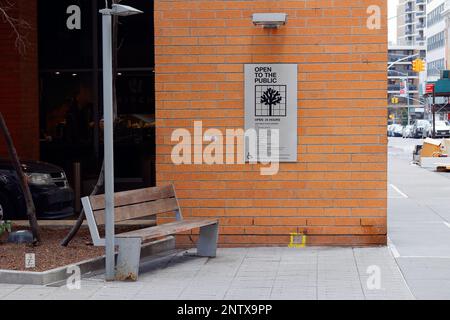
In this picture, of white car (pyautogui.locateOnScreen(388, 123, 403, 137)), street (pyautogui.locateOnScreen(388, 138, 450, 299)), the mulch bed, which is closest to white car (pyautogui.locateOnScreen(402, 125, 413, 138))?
white car (pyautogui.locateOnScreen(388, 123, 403, 137))

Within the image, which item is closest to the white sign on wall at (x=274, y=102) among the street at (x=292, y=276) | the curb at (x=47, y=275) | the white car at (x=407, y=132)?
the street at (x=292, y=276)

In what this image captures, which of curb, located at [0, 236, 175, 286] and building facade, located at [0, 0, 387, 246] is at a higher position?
building facade, located at [0, 0, 387, 246]

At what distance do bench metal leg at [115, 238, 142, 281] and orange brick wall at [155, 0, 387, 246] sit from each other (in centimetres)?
236

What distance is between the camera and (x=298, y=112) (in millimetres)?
11234

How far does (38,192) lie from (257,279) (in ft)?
18.4

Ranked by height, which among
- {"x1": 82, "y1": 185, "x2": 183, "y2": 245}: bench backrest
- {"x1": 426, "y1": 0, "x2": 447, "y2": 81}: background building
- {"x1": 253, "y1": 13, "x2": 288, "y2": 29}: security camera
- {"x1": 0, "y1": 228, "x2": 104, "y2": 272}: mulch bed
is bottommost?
{"x1": 0, "y1": 228, "x2": 104, "y2": 272}: mulch bed

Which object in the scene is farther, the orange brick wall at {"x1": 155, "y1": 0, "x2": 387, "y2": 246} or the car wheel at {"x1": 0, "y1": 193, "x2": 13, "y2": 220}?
the car wheel at {"x1": 0, "y1": 193, "x2": 13, "y2": 220}

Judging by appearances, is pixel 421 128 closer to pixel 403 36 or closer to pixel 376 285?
pixel 376 285

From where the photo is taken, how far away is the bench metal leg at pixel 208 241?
10625 millimetres

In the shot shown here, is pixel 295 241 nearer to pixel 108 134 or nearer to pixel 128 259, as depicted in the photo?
pixel 128 259

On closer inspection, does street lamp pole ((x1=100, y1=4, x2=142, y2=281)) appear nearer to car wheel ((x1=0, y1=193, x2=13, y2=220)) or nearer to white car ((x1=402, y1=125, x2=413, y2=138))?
car wheel ((x1=0, y1=193, x2=13, y2=220))

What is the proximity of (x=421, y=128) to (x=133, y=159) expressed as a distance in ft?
182

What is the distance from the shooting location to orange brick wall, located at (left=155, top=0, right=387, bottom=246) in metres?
11.1

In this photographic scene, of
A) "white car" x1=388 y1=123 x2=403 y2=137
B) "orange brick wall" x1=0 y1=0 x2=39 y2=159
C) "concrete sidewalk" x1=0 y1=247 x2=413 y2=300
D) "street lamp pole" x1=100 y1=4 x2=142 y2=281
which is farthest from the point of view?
"white car" x1=388 y1=123 x2=403 y2=137
